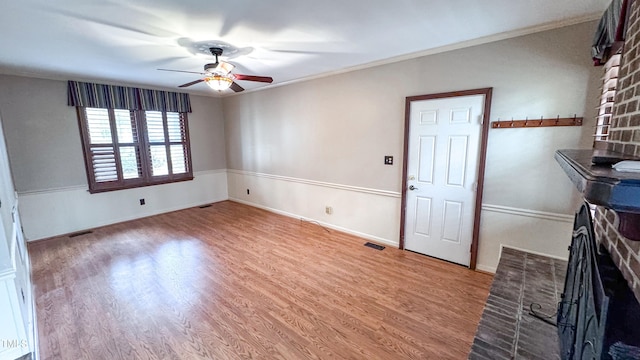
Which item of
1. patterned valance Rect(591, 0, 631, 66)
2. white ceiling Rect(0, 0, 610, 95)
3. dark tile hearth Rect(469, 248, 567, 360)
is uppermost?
white ceiling Rect(0, 0, 610, 95)

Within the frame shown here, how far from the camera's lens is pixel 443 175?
3.06 m

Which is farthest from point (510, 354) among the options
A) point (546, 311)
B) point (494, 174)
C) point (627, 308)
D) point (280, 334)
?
point (494, 174)

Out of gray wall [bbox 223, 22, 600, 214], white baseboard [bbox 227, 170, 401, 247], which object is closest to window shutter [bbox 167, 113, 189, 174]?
white baseboard [bbox 227, 170, 401, 247]

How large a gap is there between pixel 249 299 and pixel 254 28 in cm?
249

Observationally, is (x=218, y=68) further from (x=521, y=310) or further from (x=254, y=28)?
(x=521, y=310)

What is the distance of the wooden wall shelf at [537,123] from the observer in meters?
2.29

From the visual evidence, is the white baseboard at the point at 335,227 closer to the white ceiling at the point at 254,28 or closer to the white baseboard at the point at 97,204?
the white baseboard at the point at 97,204

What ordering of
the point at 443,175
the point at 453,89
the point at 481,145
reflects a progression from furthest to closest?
the point at 443,175
the point at 453,89
the point at 481,145

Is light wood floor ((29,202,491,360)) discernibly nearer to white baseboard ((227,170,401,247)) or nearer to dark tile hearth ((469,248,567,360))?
white baseboard ((227,170,401,247))

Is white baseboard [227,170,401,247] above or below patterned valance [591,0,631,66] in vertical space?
below

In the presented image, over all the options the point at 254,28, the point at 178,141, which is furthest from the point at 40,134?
the point at 254,28

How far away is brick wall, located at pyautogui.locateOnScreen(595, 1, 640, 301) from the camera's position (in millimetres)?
971

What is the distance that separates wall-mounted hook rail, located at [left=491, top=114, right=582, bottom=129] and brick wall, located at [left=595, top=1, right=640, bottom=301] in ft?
3.55

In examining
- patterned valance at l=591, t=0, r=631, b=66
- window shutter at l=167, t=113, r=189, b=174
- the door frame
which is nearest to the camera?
patterned valance at l=591, t=0, r=631, b=66
